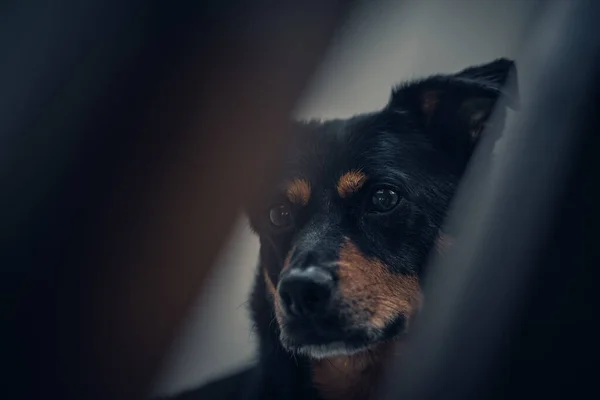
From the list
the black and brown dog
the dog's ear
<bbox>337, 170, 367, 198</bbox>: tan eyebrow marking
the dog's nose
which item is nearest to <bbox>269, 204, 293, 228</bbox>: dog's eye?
the black and brown dog

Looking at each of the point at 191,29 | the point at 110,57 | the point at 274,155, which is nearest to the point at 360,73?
the point at 274,155

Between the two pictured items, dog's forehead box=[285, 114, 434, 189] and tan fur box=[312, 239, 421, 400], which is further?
dog's forehead box=[285, 114, 434, 189]

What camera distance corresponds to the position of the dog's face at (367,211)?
3.76ft

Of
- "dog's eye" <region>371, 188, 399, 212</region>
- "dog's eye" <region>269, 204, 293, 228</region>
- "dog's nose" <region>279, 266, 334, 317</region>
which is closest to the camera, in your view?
"dog's nose" <region>279, 266, 334, 317</region>

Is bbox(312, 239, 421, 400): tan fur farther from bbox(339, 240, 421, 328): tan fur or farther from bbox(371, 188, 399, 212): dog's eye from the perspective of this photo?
bbox(371, 188, 399, 212): dog's eye

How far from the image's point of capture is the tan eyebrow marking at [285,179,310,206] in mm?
1339

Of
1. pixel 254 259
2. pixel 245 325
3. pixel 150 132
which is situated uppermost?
pixel 150 132

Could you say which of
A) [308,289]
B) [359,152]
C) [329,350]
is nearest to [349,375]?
[329,350]

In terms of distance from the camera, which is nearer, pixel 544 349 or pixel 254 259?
pixel 544 349

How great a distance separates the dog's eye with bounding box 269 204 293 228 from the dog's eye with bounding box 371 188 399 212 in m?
0.20

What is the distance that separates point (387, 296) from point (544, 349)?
0.30 metres

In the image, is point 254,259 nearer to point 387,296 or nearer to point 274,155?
point 274,155

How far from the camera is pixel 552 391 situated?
1124 mm

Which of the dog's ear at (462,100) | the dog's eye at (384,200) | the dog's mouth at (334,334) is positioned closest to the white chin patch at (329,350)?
the dog's mouth at (334,334)
